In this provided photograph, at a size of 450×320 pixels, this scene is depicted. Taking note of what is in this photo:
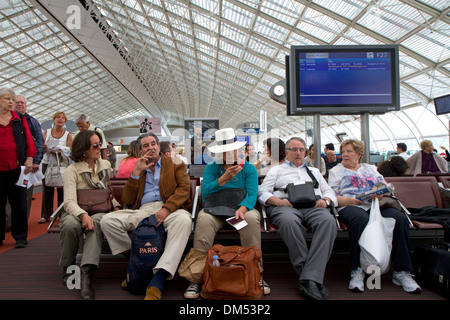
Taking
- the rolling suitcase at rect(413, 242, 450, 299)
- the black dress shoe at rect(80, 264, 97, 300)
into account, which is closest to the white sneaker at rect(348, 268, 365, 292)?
the rolling suitcase at rect(413, 242, 450, 299)

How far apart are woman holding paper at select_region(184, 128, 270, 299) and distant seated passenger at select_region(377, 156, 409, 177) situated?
6.36ft

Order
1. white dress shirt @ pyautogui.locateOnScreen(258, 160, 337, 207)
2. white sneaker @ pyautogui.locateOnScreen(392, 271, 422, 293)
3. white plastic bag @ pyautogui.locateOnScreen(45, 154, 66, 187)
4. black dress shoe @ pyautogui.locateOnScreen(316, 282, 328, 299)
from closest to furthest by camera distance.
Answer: black dress shoe @ pyautogui.locateOnScreen(316, 282, 328, 299) < white sneaker @ pyautogui.locateOnScreen(392, 271, 422, 293) < white dress shirt @ pyautogui.locateOnScreen(258, 160, 337, 207) < white plastic bag @ pyautogui.locateOnScreen(45, 154, 66, 187)

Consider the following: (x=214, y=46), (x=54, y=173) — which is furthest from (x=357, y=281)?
(x=214, y=46)

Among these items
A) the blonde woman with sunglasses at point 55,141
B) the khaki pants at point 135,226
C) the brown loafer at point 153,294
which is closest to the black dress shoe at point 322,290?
the khaki pants at point 135,226

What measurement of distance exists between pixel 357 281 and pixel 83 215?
7.81 feet

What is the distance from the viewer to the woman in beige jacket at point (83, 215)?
248cm

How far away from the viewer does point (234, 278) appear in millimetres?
2256

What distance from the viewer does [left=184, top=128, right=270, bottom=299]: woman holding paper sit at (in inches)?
103

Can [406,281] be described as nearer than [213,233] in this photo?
Yes

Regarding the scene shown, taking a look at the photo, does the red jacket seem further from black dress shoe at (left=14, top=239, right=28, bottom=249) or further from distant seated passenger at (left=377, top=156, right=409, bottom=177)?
distant seated passenger at (left=377, top=156, right=409, bottom=177)

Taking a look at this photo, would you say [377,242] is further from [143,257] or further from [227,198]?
[143,257]

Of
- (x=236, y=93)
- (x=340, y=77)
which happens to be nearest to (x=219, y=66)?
(x=236, y=93)

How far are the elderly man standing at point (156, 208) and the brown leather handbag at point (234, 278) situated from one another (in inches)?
12.4
